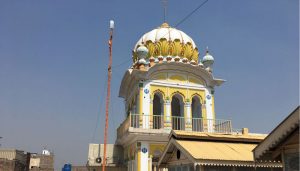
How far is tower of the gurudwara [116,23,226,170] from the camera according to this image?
17422 millimetres

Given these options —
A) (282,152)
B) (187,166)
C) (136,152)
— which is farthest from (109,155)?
(282,152)

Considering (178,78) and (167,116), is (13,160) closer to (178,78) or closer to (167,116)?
(167,116)

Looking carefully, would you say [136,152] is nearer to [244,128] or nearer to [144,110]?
[144,110]

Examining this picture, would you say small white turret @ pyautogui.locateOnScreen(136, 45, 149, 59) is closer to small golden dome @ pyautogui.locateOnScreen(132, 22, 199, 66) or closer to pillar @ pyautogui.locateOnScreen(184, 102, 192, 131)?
small golden dome @ pyautogui.locateOnScreen(132, 22, 199, 66)

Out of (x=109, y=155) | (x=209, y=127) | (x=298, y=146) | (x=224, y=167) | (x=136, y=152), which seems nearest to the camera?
(x=298, y=146)

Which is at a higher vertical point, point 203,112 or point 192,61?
point 192,61

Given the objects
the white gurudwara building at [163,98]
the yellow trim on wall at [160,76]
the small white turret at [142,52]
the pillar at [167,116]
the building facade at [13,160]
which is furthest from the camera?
the building facade at [13,160]

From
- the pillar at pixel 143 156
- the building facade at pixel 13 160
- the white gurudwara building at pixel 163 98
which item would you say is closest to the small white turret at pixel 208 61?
the white gurudwara building at pixel 163 98

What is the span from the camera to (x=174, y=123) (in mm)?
19000

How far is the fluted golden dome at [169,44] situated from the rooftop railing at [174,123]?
13.4 feet

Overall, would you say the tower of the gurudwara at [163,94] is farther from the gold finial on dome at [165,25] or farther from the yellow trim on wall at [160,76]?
the gold finial on dome at [165,25]

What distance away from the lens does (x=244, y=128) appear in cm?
1828

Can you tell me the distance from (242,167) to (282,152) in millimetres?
3402

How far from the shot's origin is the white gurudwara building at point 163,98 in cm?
1728
